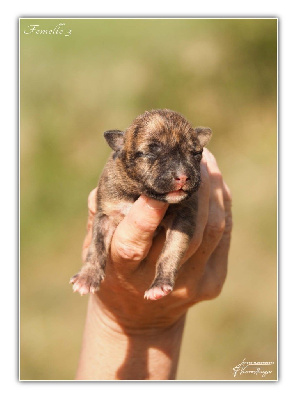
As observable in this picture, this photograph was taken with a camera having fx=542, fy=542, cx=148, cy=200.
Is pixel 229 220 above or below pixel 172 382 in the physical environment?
above

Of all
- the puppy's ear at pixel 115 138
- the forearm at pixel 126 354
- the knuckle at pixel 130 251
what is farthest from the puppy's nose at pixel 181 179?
the forearm at pixel 126 354

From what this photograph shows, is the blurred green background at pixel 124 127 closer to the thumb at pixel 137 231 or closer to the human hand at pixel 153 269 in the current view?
the human hand at pixel 153 269

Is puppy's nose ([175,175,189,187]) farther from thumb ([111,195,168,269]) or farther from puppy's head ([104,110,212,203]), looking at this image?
thumb ([111,195,168,269])

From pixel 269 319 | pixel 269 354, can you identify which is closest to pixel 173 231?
pixel 269 354

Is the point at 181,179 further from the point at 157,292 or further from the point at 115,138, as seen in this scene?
the point at 115,138

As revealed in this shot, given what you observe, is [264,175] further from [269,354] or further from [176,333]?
[176,333]

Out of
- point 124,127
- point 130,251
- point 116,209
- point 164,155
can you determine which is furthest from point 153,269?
point 124,127
